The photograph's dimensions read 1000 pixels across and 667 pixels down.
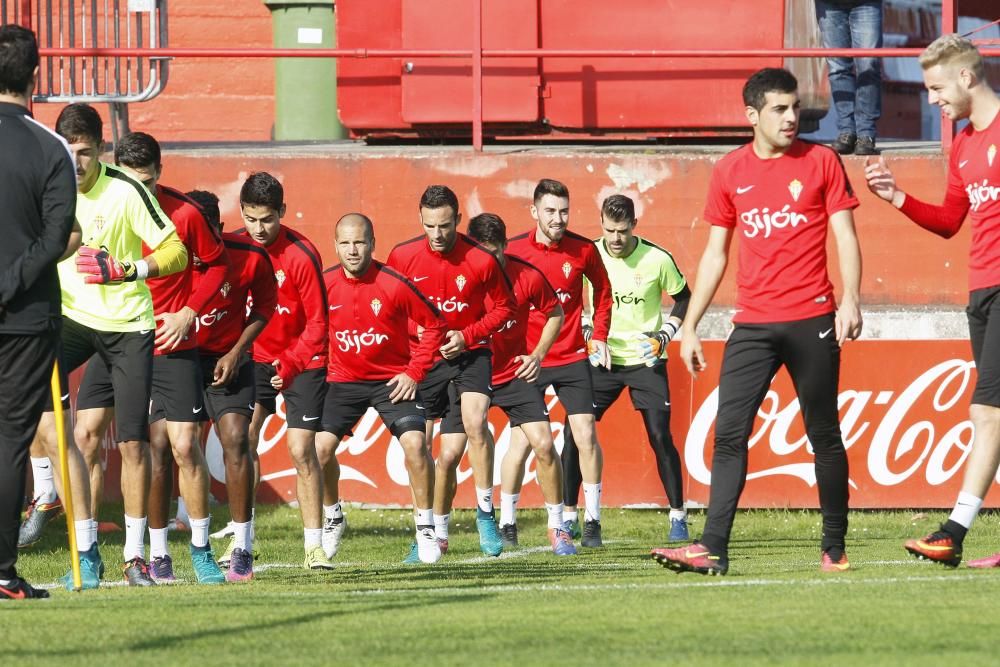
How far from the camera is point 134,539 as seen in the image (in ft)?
28.7

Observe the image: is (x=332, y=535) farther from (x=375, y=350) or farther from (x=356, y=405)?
(x=375, y=350)

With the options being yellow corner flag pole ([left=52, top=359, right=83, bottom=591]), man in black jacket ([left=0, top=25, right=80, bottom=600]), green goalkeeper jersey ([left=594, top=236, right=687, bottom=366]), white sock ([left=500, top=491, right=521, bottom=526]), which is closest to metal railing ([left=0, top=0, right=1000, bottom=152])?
green goalkeeper jersey ([left=594, top=236, right=687, bottom=366])

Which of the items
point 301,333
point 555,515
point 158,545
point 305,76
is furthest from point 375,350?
point 305,76

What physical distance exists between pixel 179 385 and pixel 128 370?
471 mm

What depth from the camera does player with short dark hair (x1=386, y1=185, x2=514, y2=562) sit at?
11.4 m

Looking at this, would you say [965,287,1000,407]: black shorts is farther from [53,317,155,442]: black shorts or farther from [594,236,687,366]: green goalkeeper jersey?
[594,236,687,366]: green goalkeeper jersey

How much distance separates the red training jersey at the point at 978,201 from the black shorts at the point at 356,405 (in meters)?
3.59

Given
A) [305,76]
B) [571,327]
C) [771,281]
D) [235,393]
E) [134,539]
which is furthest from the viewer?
[305,76]

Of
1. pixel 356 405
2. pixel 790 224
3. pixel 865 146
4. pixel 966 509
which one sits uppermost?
pixel 865 146

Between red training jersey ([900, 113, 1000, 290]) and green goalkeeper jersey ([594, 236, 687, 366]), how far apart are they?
172 inches

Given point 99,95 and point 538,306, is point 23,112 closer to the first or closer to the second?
point 538,306

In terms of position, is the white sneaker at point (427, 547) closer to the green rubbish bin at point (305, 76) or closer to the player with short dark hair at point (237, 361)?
the player with short dark hair at point (237, 361)

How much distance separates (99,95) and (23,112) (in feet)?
29.1

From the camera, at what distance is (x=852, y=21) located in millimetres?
15250
